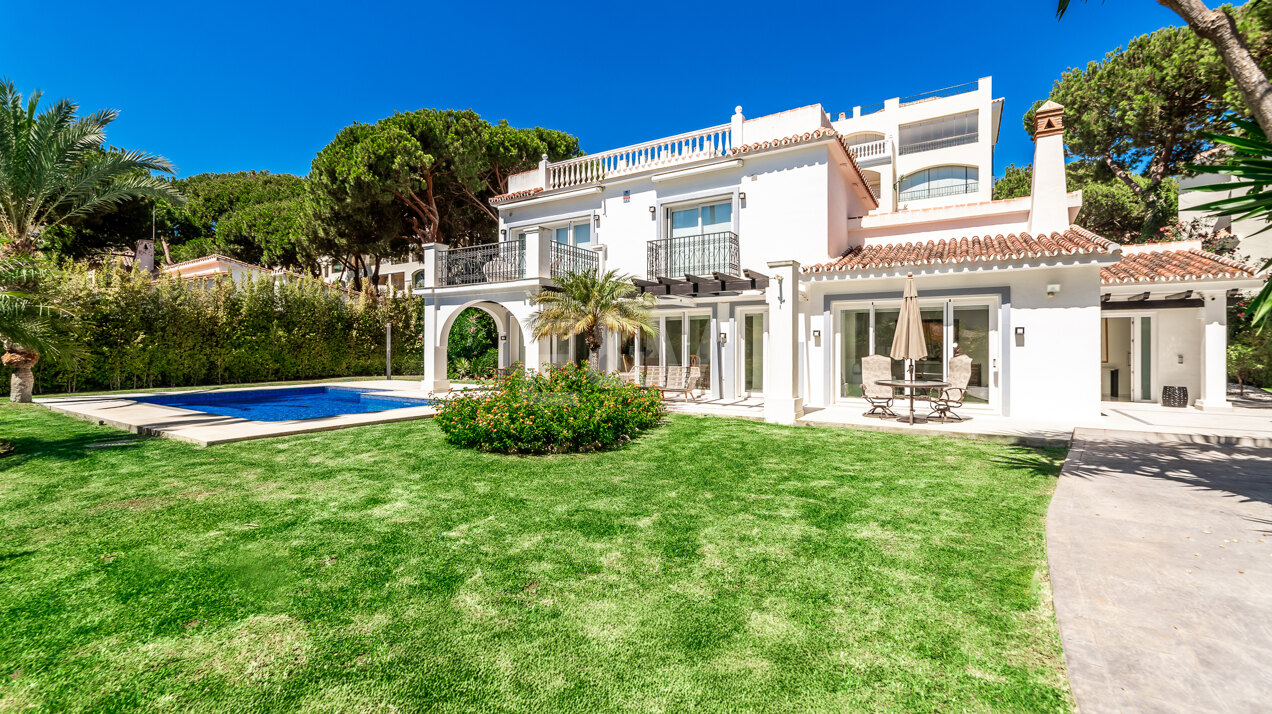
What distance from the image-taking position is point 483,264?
17.2m

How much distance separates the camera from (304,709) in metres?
2.46

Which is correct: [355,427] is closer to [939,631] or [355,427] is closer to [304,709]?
[304,709]

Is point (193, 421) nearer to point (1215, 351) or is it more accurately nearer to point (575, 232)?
point (575, 232)

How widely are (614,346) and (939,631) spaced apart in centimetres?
1444

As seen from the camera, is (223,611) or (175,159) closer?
(223,611)

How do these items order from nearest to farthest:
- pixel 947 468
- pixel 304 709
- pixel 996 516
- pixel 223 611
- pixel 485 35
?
pixel 304 709, pixel 223 611, pixel 996 516, pixel 947 468, pixel 485 35

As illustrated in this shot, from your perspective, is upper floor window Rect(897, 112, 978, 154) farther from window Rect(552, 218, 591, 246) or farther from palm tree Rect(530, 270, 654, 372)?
palm tree Rect(530, 270, 654, 372)

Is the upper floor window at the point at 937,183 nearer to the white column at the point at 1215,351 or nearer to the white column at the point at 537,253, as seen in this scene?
the white column at the point at 1215,351

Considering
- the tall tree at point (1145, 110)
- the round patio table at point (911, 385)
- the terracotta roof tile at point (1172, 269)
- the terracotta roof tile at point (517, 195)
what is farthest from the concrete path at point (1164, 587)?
the tall tree at point (1145, 110)

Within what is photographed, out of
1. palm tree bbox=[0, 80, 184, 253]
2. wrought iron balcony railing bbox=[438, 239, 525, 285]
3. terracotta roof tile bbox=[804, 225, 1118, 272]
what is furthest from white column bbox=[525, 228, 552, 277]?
A: palm tree bbox=[0, 80, 184, 253]

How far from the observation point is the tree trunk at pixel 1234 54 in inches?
185

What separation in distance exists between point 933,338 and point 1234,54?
27.7 ft

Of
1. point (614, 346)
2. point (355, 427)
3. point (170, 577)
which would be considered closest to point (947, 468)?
point (170, 577)

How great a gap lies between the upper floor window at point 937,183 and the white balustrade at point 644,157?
28.1 m
